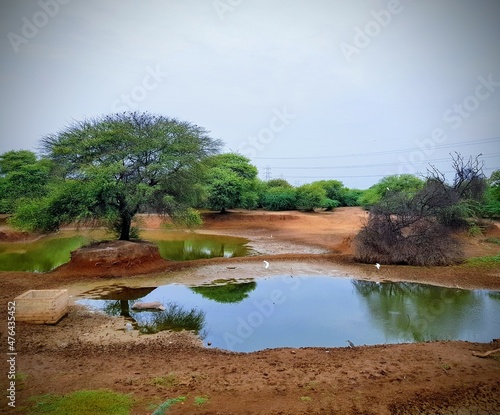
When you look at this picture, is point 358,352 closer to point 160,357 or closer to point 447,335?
point 447,335

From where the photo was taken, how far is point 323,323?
11312mm

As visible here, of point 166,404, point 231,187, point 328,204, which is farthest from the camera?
point 328,204

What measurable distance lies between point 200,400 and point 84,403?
1.93 meters

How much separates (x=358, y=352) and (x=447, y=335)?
3.36 m

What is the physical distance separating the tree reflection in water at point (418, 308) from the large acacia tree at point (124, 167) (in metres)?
10.3

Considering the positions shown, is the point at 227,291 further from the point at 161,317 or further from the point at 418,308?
the point at 418,308

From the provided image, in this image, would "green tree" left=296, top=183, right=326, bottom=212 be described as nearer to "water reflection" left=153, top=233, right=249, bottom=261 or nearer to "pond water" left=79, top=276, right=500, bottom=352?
"water reflection" left=153, top=233, right=249, bottom=261

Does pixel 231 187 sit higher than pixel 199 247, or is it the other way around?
pixel 231 187

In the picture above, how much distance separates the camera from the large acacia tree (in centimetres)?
1705

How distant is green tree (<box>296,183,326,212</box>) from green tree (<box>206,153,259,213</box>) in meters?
5.70

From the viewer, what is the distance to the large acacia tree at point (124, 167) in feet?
55.9

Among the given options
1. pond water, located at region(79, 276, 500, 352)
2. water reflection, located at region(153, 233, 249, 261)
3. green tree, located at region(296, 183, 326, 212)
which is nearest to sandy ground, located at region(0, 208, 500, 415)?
pond water, located at region(79, 276, 500, 352)

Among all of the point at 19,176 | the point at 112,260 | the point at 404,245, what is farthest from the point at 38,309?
the point at 19,176

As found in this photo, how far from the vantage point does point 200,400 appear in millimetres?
6293
